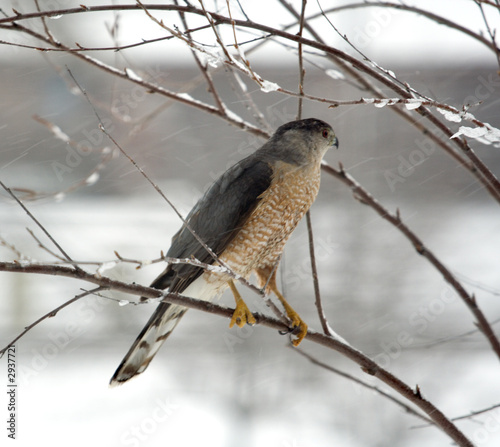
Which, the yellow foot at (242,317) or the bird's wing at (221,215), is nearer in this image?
the yellow foot at (242,317)

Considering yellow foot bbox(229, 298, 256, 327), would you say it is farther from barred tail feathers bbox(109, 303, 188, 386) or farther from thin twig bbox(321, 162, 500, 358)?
thin twig bbox(321, 162, 500, 358)

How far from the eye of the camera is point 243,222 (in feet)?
11.0

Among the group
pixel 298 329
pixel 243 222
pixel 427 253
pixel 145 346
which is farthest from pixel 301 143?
pixel 145 346

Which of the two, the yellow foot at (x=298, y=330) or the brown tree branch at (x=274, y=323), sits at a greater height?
the yellow foot at (x=298, y=330)

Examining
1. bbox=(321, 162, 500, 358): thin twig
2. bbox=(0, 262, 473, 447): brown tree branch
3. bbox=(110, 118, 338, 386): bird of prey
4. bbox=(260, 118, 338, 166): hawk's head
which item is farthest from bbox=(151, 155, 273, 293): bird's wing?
bbox=(0, 262, 473, 447): brown tree branch

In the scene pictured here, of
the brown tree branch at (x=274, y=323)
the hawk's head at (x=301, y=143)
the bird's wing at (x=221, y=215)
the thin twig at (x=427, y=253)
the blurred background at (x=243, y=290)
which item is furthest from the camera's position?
the blurred background at (x=243, y=290)

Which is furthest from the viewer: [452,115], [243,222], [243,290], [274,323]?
[243,290]

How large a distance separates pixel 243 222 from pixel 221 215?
14 centimetres

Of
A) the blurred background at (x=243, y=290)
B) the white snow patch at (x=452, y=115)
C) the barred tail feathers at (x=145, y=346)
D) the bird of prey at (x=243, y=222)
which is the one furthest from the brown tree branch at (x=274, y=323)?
the blurred background at (x=243, y=290)

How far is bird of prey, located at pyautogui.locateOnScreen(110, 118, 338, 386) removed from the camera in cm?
335

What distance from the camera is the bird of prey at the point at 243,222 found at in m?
3.35

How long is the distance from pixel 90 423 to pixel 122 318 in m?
1.48

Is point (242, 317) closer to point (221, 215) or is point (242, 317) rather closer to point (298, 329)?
point (298, 329)

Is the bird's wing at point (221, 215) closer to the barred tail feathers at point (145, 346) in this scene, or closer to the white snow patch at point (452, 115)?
the barred tail feathers at point (145, 346)
